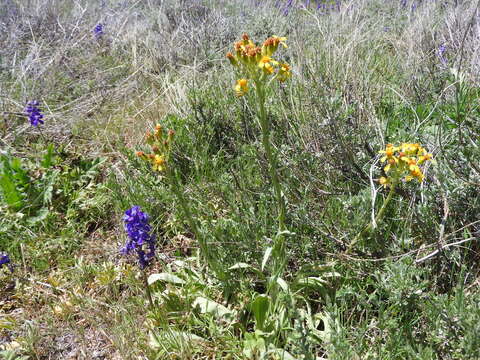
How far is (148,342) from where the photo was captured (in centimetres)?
165

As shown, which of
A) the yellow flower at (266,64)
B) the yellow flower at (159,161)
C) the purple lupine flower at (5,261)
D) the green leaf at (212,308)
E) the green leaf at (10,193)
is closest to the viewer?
the yellow flower at (266,64)

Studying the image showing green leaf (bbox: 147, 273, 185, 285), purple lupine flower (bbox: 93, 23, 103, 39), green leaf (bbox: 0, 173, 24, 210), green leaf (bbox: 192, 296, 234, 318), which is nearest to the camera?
green leaf (bbox: 192, 296, 234, 318)

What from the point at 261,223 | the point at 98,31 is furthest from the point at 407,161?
the point at 98,31

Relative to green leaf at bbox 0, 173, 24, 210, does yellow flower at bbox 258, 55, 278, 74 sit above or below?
above

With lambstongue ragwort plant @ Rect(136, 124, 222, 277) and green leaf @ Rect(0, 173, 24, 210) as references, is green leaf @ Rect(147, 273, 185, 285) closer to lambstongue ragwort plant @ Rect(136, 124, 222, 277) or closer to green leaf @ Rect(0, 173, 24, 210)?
lambstongue ragwort plant @ Rect(136, 124, 222, 277)

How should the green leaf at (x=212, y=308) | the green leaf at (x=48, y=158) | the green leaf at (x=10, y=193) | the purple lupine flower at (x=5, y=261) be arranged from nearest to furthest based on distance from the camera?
the green leaf at (x=212, y=308) < the purple lupine flower at (x=5, y=261) < the green leaf at (x=10, y=193) < the green leaf at (x=48, y=158)

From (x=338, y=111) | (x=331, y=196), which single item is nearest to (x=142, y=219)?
(x=331, y=196)

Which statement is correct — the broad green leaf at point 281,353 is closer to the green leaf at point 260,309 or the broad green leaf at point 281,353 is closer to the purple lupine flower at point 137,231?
the green leaf at point 260,309

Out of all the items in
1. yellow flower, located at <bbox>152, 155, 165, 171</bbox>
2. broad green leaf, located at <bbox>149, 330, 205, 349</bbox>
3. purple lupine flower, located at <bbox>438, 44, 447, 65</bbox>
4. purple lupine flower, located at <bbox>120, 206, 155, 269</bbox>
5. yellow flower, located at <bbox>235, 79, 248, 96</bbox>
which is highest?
yellow flower, located at <bbox>235, 79, 248, 96</bbox>

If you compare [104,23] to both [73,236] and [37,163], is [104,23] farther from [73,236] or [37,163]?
[73,236]

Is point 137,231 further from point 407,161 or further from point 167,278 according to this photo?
point 407,161

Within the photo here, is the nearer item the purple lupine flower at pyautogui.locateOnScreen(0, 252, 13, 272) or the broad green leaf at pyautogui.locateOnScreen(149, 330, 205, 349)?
the broad green leaf at pyautogui.locateOnScreen(149, 330, 205, 349)

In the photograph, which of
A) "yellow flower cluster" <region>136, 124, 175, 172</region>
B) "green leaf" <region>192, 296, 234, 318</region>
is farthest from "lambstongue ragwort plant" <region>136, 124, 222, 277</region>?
"green leaf" <region>192, 296, 234, 318</region>

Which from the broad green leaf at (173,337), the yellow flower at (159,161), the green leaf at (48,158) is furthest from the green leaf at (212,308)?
the green leaf at (48,158)
